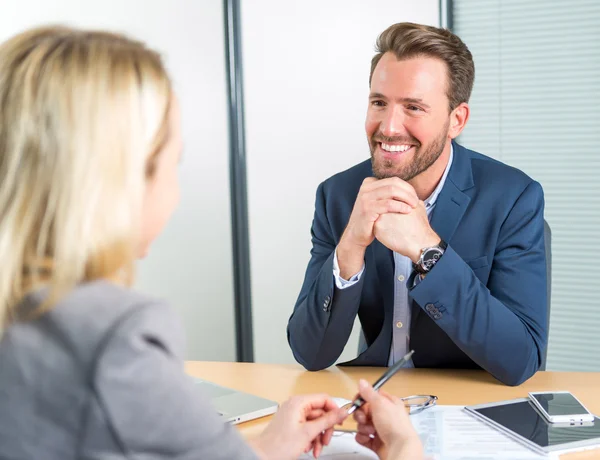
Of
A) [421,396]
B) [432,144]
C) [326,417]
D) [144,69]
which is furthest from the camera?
[432,144]

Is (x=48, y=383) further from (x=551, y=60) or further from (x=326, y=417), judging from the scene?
(x=551, y=60)

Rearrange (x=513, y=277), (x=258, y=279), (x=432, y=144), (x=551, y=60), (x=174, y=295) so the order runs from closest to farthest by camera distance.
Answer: (x=513, y=277) < (x=432, y=144) < (x=551, y=60) < (x=174, y=295) < (x=258, y=279)

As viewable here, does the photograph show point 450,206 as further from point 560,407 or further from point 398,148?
point 560,407

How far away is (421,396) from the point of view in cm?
150

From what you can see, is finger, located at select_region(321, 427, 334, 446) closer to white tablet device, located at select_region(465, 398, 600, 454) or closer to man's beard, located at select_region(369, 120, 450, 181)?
white tablet device, located at select_region(465, 398, 600, 454)

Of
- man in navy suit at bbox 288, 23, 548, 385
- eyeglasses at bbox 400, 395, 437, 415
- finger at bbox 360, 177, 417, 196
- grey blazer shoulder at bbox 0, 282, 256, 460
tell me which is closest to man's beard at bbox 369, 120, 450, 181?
man in navy suit at bbox 288, 23, 548, 385

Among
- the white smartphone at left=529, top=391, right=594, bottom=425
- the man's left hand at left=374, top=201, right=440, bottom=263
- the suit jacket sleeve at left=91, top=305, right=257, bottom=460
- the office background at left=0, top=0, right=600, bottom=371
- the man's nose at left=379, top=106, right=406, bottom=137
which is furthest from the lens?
the office background at left=0, top=0, right=600, bottom=371

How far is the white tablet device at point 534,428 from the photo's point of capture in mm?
1251

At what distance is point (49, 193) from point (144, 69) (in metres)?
0.17

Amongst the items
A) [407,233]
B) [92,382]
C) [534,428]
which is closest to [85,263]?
[92,382]

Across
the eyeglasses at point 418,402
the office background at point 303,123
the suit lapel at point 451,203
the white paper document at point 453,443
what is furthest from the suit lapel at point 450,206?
the office background at point 303,123

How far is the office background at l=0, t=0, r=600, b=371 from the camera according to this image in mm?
3180

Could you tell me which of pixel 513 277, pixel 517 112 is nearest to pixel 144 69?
pixel 513 277

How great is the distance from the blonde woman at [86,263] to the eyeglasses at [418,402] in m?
0.69
